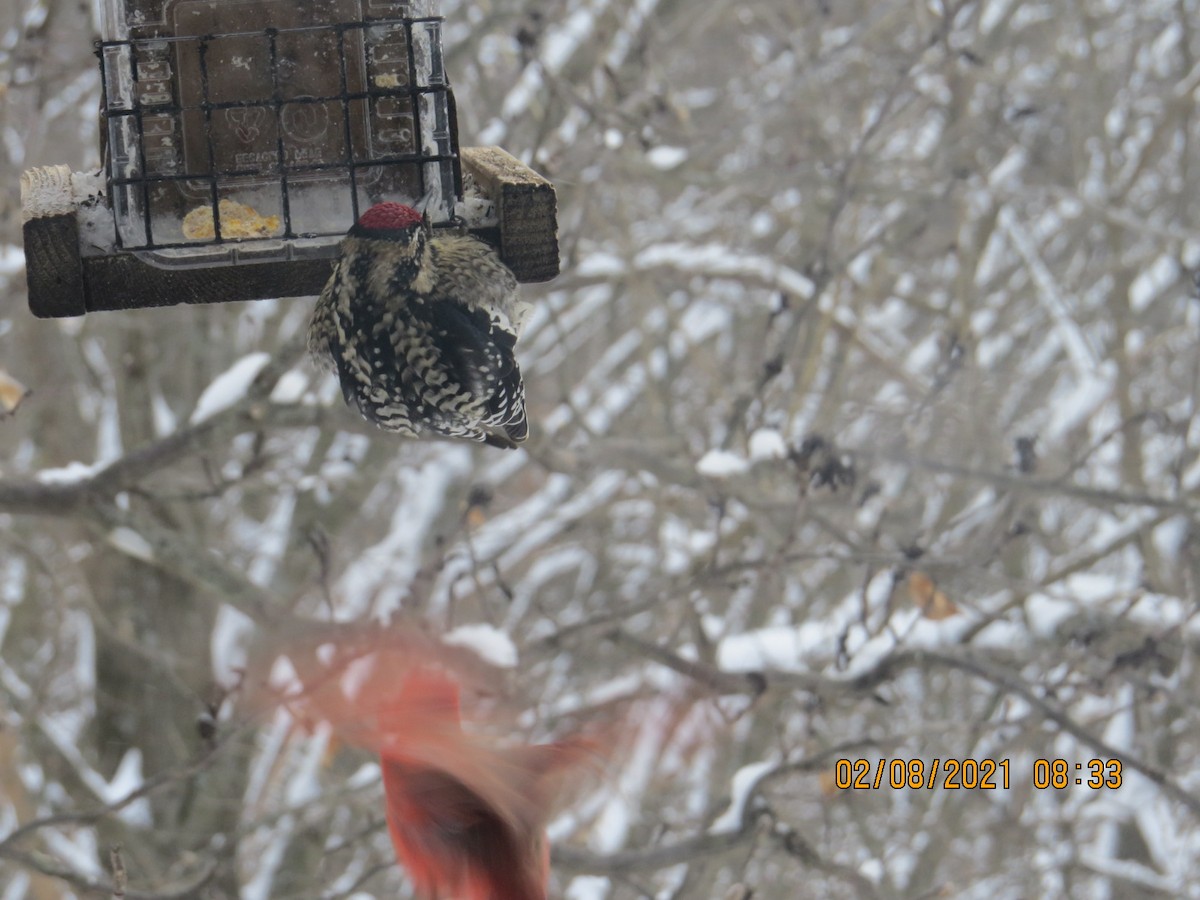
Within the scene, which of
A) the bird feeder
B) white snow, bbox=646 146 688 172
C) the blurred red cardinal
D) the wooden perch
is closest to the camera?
the blurred red cardinal

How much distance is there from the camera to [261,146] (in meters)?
3.09

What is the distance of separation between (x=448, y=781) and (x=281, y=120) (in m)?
1.52

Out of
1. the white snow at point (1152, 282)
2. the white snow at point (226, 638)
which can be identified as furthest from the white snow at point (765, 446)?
the white snow at point (1152, 282)

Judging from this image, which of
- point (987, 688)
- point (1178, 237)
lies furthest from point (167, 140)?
point (987, 688)

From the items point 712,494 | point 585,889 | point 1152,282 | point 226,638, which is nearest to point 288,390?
point 712,494

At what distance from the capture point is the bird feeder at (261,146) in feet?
9.67

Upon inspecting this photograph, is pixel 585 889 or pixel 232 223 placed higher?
pixel 232 223

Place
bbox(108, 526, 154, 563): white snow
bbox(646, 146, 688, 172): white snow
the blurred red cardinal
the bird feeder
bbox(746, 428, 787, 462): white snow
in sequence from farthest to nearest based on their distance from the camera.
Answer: bbox(646, 146, 688, 172): white snow, bbox(746, 428, 787, 462): white snow, bbox(108, 526, 154, 563): white snow, the bird feeder, the blurred red cardinal

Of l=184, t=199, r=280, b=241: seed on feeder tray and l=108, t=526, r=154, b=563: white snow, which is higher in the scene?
l=108, t=526, r=154, b=563: white snow

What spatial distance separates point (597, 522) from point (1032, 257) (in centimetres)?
287

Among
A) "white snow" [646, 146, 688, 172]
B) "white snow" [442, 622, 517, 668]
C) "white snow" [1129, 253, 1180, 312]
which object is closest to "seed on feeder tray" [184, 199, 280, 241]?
"white snow" [442, 622, 517, 668]

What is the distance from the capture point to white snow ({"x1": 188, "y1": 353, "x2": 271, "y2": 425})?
14.1ft

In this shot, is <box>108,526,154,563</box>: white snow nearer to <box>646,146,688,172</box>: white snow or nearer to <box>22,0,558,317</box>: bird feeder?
<box>22,0,558,317</box>: bird feeder
